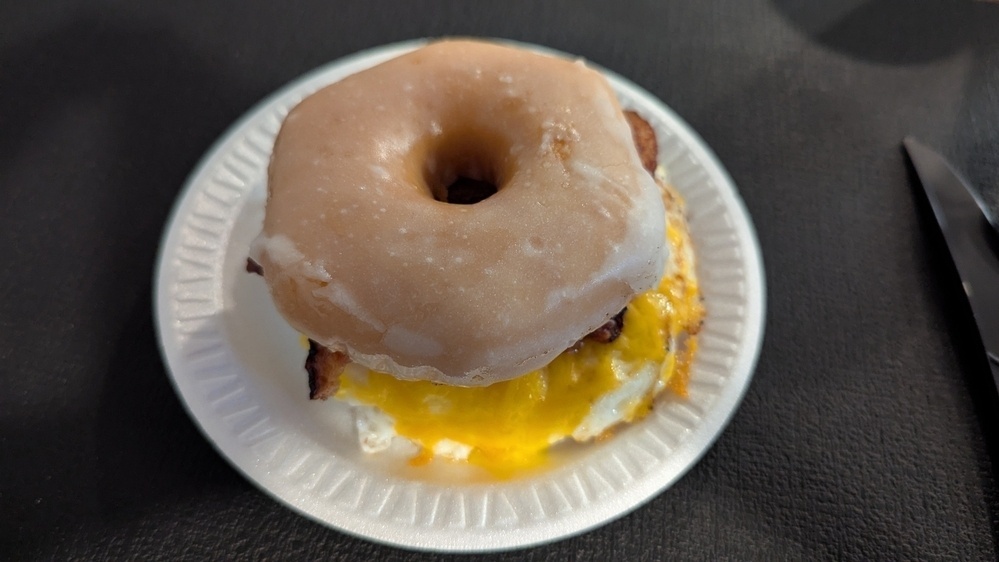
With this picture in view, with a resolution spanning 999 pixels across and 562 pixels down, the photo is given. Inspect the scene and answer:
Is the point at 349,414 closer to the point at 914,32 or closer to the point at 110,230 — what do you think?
the point at 110,230

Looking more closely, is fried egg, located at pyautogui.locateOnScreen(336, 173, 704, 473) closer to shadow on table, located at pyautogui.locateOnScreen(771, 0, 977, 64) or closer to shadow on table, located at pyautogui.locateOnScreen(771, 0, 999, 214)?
shadow on table, located at pyautogui.locateOnScreen(771, 0, 999, 214)

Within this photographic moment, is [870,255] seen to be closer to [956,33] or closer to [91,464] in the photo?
[956,33]

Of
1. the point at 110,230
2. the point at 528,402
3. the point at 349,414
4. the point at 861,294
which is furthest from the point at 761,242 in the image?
the point at 110,230

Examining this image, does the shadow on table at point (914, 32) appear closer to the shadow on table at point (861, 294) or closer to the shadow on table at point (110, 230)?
the shadow on table at point (861, 294)

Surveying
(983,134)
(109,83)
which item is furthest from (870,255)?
(109,83)

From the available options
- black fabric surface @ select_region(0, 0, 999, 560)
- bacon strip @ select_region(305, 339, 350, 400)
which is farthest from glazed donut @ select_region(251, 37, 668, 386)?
black fabric surface @ select_region(0, 0, 999, 560)

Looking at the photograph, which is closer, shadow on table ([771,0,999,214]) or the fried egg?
the fried egg
